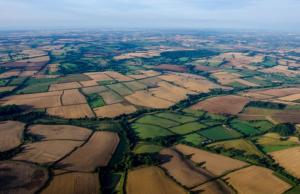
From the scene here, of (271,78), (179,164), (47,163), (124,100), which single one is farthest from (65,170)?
(271,78)

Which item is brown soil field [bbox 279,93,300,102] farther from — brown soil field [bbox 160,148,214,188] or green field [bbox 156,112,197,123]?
brown soil field [bbox 160,148,214,188]

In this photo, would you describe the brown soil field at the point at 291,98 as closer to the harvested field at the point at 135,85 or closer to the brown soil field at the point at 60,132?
the harvested field at the point at 135,85

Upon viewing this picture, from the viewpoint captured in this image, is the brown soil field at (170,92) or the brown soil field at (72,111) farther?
the brown soil field at (170,92)

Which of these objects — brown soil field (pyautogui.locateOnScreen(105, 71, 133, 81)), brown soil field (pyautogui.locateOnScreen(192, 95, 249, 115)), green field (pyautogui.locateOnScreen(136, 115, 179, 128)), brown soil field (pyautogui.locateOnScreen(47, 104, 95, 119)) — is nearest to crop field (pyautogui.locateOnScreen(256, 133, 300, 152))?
brown soil field (pyautogui.locateOnScreen(192, 95, 249, 115))

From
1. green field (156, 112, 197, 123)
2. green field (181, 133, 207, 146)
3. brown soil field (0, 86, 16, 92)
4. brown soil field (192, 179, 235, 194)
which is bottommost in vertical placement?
green field (181, 133, 207, 146)

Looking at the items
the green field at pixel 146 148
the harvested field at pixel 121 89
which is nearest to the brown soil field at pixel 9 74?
the harvested field at pixel 121 89
